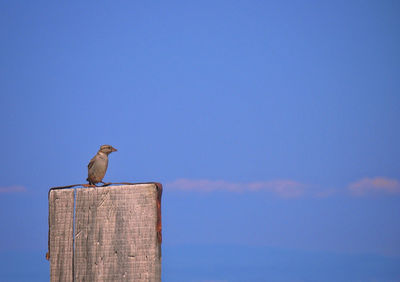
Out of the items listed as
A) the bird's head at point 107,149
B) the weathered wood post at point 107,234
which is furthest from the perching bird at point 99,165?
the weathered wood post at point 107,234

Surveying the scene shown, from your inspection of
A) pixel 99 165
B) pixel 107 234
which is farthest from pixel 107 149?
pixel 107 234

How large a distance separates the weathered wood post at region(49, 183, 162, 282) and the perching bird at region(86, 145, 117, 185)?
1.33 metres

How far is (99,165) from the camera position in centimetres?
580

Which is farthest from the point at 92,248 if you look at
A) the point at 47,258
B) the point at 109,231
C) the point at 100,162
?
the point at 100,162

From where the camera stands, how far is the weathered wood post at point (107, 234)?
3.91 m

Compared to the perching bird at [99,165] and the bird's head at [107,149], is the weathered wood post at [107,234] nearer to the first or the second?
the perching bird at [99,165]

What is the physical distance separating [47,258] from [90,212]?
2.22 ft

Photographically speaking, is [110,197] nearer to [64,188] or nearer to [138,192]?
[138,192]

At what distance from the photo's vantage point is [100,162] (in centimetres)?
582

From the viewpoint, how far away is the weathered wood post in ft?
12.8

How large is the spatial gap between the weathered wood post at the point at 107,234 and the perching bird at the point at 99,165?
4.36ft

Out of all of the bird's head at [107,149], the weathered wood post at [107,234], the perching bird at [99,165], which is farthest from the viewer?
the bird's head at [107,149]

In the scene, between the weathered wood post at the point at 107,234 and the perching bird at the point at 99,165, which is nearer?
the weathered wood post at the point at 107,234

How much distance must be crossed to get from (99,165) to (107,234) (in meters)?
1.90
